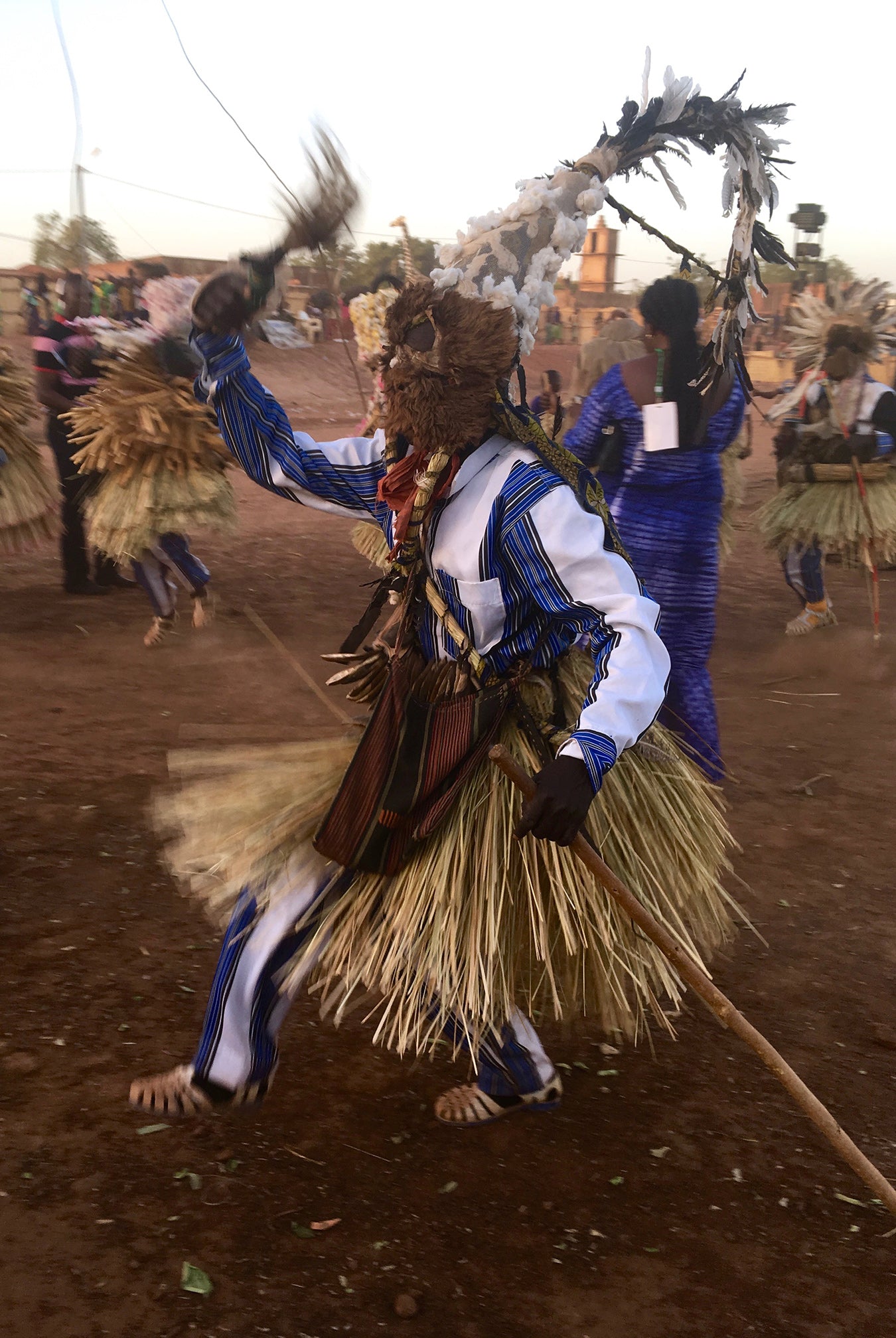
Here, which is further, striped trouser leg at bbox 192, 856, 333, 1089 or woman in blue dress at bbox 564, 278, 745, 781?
woman in blue dress at bbox 564, 278, 745, 781

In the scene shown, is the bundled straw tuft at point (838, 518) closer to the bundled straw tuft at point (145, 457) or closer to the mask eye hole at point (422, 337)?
the bundled straw tuft at point (145, 457)

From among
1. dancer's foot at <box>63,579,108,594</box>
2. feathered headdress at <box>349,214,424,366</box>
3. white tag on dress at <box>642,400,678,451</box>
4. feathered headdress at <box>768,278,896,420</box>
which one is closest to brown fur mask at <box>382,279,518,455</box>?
white tag on dress at <box>642,400,678,451</box>

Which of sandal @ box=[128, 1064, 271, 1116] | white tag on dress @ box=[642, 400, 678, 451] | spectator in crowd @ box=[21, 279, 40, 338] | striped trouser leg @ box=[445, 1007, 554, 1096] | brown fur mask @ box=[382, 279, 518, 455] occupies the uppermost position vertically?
spectator in crowd @ box=[21, 279, 40, 338]

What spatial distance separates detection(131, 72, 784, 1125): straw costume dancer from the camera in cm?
213

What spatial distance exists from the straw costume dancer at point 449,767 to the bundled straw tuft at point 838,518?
533 cm

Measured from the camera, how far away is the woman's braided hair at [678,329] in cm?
408

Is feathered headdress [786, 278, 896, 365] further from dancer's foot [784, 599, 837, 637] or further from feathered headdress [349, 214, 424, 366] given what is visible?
feathered headdress [349, 214, 424, 366]

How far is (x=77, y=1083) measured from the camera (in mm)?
2730

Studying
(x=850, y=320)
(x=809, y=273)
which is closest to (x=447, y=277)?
(x=850, y=320)

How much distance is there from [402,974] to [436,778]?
0.39 m

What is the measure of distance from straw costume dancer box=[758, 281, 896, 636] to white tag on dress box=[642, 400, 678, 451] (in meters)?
3.31

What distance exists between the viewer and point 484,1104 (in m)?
2.68

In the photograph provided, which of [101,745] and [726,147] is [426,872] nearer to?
[726,147]

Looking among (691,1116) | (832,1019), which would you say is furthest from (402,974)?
(832,1019)
